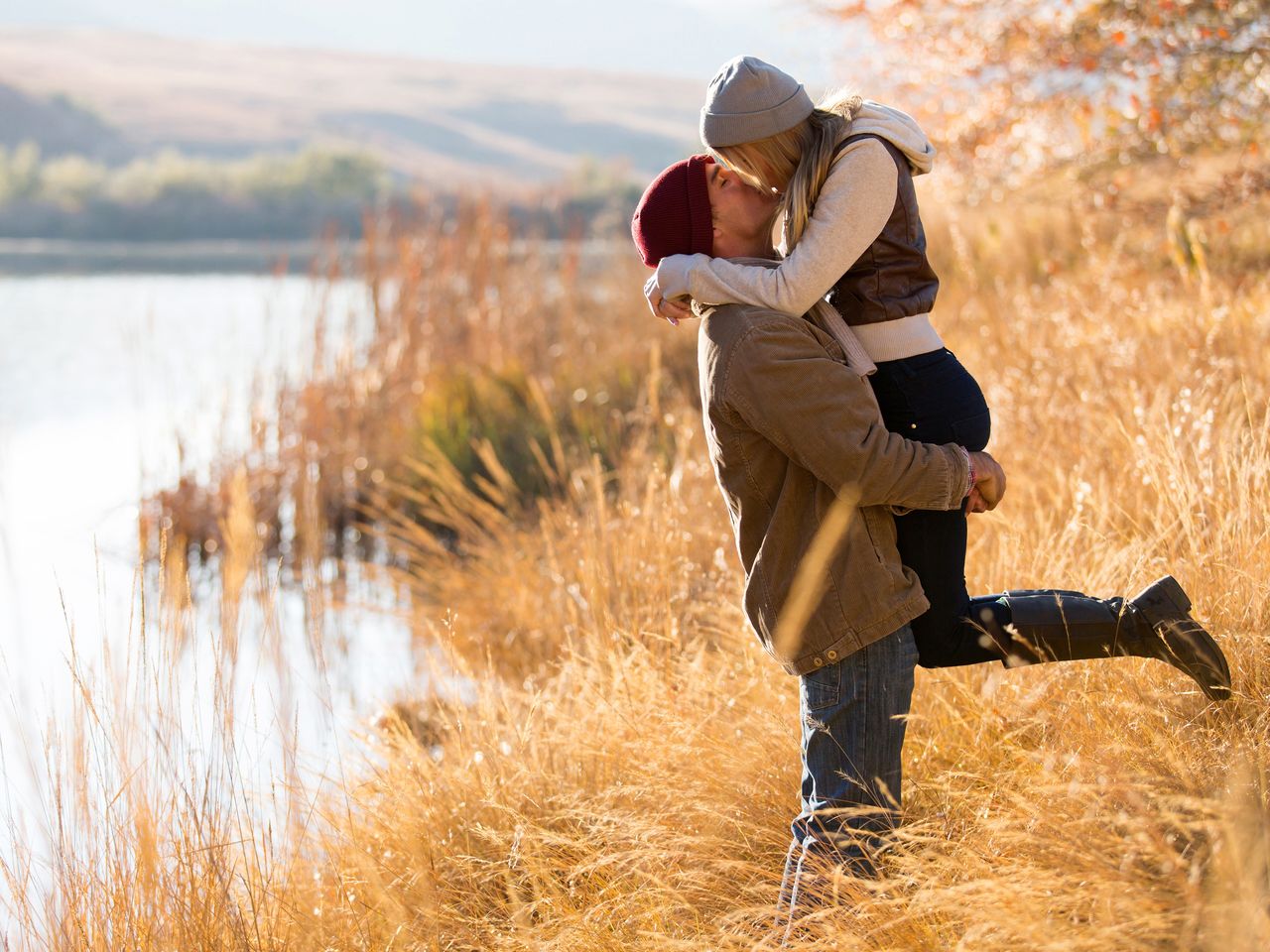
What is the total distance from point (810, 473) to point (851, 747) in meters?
0.45

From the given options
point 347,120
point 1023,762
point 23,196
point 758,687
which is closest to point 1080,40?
point 758,687

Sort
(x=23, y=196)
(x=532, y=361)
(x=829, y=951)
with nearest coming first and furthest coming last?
(x=829, y=951) → (x=532, y=361) → (x=23, y=196)

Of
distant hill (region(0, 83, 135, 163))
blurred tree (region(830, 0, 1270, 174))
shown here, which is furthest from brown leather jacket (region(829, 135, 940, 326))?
distant hill (region(0, 83, 135, 163))

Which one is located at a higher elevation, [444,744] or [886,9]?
[886,9]

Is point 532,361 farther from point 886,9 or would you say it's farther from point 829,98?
point 829,98

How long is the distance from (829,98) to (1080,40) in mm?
4415

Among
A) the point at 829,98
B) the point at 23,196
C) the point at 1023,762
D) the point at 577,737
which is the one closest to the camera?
the point at 829,98

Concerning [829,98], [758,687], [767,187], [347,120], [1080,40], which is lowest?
[758,687]

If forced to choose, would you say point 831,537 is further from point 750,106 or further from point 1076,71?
point 1076,71

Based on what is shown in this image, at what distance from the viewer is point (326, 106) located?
9250 cm

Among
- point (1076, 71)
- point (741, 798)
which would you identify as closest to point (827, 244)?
point (741, 798)

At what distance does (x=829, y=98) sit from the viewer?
7.16 feet

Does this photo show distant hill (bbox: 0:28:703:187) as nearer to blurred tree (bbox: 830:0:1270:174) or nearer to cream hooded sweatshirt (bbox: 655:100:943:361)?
blurred tree (bbox: 830:0:1270:174)

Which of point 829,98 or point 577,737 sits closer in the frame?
point 829,98
